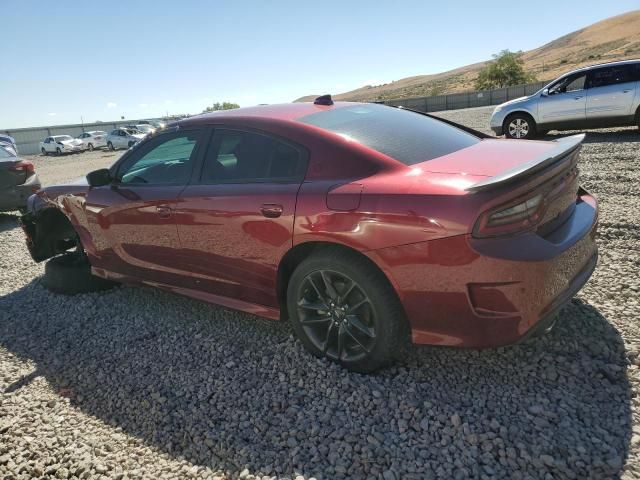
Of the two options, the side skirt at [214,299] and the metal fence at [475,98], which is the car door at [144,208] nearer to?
the side skirt at [214,299]

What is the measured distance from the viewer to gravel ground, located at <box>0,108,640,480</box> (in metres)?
2.23

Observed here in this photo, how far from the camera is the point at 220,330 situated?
369cm

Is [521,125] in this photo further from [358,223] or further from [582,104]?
[358,223]

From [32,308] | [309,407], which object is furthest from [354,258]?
[32,308]

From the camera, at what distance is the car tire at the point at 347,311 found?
262 centimetres

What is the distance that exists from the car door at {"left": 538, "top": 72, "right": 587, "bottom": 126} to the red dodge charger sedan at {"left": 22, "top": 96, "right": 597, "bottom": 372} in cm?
855

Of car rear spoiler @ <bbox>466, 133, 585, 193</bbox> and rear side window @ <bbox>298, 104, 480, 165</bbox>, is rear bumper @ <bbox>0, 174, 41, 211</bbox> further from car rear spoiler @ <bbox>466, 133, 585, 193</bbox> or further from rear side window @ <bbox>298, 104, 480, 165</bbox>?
car rear spoiler @ <bbox>466, 133, 585, 193</bbox>

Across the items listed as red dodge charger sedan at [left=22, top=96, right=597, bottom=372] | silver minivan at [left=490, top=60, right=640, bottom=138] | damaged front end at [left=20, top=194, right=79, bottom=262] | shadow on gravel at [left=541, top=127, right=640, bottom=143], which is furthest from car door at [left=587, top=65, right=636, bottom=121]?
damaged front end at [left=20, top=194, right=79, bottom=262]

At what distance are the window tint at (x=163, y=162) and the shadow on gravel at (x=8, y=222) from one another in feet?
19.1

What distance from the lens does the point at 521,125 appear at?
11242mm

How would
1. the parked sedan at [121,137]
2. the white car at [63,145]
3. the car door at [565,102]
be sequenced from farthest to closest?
1. the white car at [63,145]
2. the parked sedan at [121,137]
3. the car door at [565,102]

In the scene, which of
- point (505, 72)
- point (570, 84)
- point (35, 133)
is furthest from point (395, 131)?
point (505, 72)

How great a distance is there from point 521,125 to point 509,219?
10.0 m

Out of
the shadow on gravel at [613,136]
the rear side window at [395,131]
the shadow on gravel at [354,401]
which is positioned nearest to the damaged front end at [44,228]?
Answer: the shadow on gravel at [354,401]
